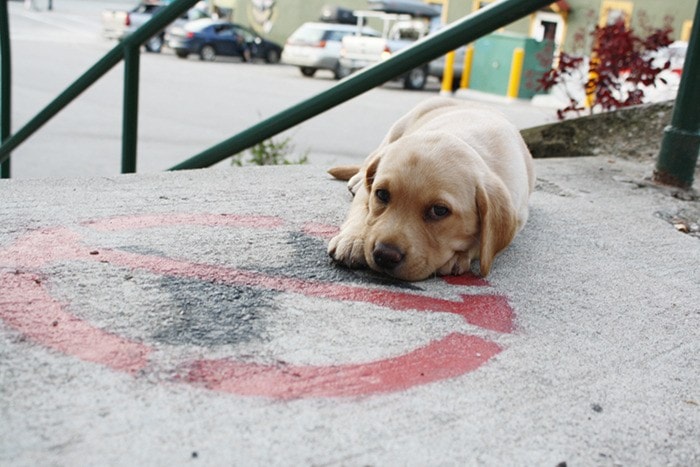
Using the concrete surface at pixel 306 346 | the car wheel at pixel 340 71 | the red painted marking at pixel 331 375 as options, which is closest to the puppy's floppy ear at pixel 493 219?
the concrete surface at pixel 306 346

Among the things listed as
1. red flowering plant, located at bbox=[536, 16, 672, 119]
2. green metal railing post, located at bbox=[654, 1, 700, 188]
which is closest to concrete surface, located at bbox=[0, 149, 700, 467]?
green metal railing post, located at bbox=[654, 1, 700, 188]

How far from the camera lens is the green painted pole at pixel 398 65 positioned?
4160mm

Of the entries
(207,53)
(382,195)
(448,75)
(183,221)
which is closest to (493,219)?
(382,195)

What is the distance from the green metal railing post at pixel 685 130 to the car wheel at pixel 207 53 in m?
23.9

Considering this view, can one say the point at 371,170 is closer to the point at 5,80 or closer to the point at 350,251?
the point at 350,251

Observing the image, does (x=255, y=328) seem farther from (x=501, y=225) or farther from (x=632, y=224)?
(x=632, y=224)

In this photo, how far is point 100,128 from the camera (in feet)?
40.5

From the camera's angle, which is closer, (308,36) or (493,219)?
(493,219)

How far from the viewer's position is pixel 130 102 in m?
4.66

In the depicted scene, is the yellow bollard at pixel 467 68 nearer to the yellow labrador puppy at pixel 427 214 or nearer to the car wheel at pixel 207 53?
the car wheel at pixel 207 53

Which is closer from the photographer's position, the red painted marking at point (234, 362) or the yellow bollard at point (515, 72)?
the red painted marking at point (234, 362)

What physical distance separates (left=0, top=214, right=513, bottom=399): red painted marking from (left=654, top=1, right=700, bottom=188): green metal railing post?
2097 mm

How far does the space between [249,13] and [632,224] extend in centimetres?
3361

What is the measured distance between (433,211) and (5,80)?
168 inches
